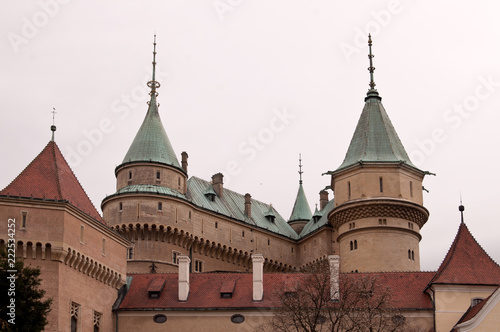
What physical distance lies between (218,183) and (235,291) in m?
27.3

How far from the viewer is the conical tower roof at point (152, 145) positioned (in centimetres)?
6861

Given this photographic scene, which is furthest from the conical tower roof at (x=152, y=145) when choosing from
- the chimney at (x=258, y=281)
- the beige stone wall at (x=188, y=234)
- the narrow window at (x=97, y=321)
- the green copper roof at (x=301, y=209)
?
the green copper roof at (x=301, y=209)

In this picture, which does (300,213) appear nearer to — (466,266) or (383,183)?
(383,183)

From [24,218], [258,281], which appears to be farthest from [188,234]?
[24,218]

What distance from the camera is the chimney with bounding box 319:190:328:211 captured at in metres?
83.8

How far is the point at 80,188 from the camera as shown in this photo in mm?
51938

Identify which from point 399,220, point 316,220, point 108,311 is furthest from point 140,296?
point 316,220

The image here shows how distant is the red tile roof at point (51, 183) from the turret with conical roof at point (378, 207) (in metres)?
22.1

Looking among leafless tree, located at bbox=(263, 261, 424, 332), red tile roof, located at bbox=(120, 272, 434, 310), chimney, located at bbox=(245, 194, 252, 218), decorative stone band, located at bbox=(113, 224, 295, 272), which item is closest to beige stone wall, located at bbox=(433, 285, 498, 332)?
red tile roof, located at bbox=(120, 272, 434, 310)

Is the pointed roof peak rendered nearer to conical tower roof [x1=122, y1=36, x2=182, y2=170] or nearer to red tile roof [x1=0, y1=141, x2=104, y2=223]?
conical tower roof [x1=122, y1=36, x2=182, y2=170]

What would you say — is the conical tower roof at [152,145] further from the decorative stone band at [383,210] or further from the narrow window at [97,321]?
the narrow window at [97,321]

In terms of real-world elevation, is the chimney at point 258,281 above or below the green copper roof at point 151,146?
below

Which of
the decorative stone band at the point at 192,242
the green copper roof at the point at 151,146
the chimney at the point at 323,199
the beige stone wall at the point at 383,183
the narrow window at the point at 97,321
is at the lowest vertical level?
the narrow window at the point at 97,321

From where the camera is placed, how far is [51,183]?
48750mm
